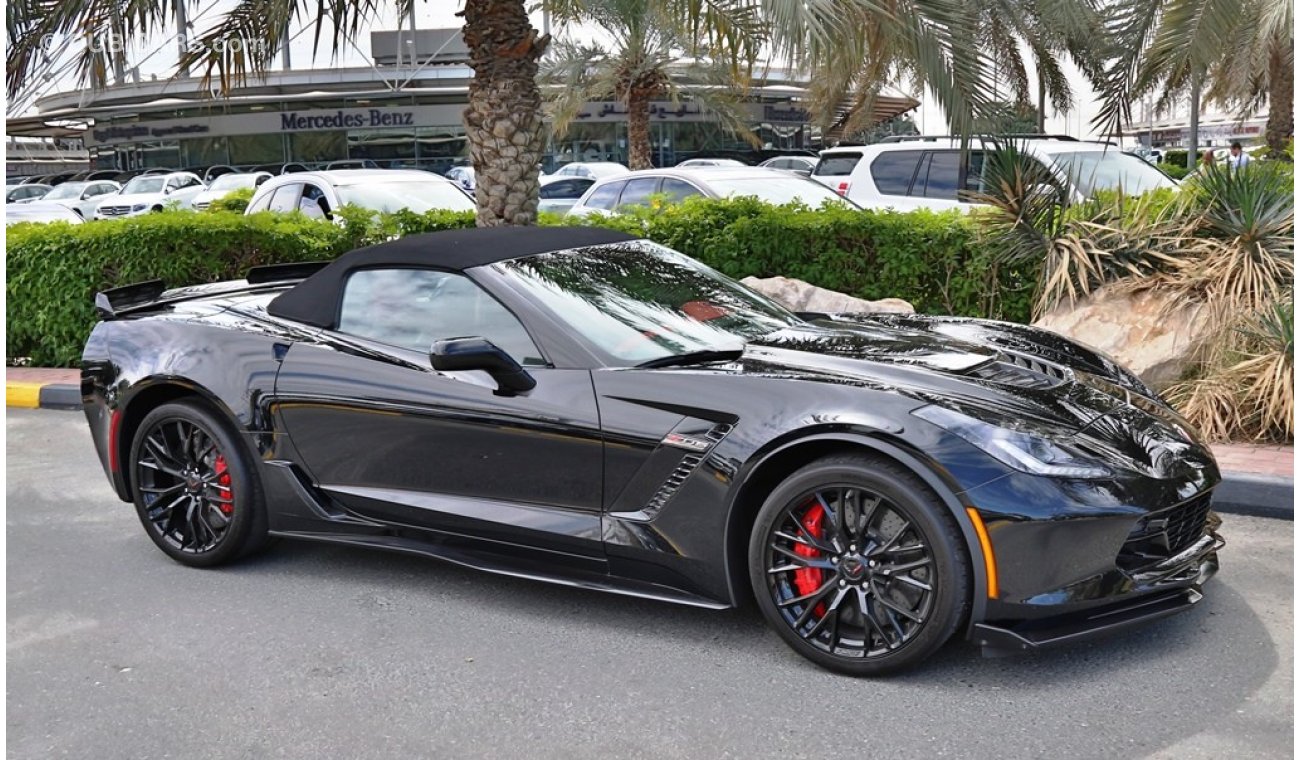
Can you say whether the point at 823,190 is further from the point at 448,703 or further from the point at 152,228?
the point at 448,703

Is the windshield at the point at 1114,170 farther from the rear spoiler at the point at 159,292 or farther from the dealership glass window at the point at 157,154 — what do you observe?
the dealership glass window at the point at 157,154

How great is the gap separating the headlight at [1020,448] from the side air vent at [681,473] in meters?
0.65

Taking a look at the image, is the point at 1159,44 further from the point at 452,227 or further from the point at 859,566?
the point at 859,566

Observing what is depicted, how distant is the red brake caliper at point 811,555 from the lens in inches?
163

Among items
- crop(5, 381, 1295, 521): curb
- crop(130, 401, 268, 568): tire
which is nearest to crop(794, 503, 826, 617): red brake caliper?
crop(130, 401, 268, 568): tire

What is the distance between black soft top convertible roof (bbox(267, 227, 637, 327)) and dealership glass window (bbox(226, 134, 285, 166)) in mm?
46114

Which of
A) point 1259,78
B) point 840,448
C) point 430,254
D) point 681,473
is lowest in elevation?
point 681,473

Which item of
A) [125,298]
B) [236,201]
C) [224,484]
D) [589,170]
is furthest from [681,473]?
[589,170]

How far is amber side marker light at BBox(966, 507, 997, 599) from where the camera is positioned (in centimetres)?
385

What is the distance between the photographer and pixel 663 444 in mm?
4355

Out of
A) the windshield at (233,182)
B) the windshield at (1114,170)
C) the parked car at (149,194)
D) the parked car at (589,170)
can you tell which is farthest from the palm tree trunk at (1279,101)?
the parked car at (149,194)

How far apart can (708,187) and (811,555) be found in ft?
29.9

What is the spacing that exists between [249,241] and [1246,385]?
24.5 ft

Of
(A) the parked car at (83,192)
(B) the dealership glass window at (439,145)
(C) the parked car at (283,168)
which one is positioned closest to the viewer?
(A) the parked car at (83,192)
